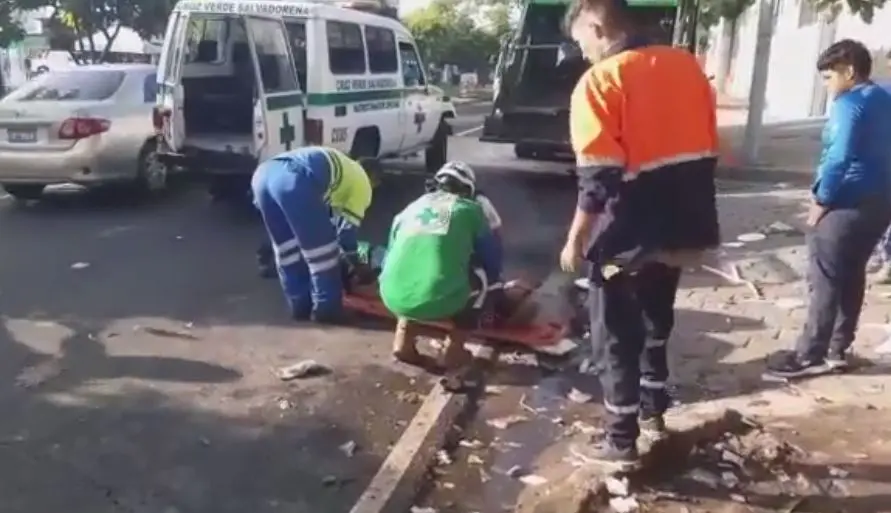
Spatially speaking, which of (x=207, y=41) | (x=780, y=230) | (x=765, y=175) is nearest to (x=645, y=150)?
(x=780, y=230)

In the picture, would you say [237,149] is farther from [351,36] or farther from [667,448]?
[667,448]

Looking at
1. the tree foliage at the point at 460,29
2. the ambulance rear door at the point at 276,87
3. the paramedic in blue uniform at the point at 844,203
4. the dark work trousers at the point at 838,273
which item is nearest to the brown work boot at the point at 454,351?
the paramedic in blue uniform at the point at 844,203

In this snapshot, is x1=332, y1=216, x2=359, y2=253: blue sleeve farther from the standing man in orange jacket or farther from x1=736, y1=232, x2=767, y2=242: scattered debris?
x1=736, y1=232, x2=767, y2=242: scattered debris

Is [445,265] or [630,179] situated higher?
[630,179]

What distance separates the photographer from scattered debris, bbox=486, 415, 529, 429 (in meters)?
5.05

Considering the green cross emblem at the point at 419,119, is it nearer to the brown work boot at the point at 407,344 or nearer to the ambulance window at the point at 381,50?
the ambulance window at the point at 381,50

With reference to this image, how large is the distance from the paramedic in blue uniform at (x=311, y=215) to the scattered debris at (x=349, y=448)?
6.41 feet

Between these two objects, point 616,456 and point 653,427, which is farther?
point 653,427

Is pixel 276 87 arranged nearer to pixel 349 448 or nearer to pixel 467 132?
pixel 349 448

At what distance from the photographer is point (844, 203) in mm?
5363

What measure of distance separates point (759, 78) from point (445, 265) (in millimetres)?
11079

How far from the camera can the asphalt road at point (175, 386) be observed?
4355 millimetres

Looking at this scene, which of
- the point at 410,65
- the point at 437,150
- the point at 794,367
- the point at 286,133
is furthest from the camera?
the point at 437,150

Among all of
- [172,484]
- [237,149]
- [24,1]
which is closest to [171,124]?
[237,149]
